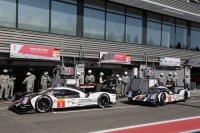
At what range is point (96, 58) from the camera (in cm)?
2327

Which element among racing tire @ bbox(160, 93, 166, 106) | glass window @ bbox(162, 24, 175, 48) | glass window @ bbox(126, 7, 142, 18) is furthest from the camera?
glass window @ bbox(162, 24, 175, 48)

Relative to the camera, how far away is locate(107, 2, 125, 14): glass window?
80.2 ft

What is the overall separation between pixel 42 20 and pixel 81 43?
3163mm

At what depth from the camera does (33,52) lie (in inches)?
765

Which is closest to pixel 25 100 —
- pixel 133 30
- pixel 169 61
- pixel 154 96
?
pixel 154 96

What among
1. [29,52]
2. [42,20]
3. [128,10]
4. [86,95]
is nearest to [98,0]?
[128,10]

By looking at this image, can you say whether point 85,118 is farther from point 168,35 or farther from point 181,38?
point 181,38

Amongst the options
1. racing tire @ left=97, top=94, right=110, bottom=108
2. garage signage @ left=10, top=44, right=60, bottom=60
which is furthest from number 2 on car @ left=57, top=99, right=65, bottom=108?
garage signage @ left=10, top=44, right=60, bottom=60

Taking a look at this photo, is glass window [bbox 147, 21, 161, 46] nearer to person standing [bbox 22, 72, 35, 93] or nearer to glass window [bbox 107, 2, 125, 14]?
glass window [bbox 107, 2, 125, 14]

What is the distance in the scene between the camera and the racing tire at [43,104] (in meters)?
14.5

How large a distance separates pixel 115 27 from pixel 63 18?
4.88 meters

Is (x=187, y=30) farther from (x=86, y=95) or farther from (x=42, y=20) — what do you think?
(x=86, y=95)

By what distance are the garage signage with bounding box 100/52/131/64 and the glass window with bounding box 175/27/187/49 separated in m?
7.36

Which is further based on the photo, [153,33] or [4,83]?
[153,33]
